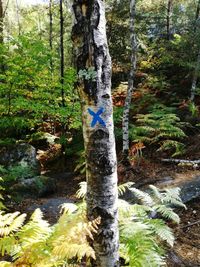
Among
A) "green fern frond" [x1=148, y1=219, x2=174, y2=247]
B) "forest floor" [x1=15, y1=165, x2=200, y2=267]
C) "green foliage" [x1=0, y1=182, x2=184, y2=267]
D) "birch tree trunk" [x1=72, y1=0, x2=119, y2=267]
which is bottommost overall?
"forest floor" [x1=15, y1=165, x2=200, y2=267]

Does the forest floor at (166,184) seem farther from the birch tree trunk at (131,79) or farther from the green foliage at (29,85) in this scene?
the green foliage at (29,85)

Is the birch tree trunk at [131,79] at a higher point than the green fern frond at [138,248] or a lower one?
higher

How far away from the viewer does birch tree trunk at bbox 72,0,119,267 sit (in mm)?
2484

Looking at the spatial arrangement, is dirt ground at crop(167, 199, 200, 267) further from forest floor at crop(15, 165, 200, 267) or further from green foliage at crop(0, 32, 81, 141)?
green foliage at crop(0, 32, 81, 141)

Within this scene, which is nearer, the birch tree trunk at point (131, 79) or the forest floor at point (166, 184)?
the forest floor at point (166, 184)

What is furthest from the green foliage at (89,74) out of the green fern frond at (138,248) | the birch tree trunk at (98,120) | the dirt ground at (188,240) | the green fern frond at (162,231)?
the dirt ground at (188,240)

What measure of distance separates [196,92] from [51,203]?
928 cm

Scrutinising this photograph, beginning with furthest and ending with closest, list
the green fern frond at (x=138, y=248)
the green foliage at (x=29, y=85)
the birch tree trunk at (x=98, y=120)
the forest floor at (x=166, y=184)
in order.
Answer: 1. the green foliage at (x=29, y=85)
2. the forest floor at (x=166, y=184)
3. the green fern frond at (x=138, y=248)
4. the birch tree trunk at (x=98, y=120)

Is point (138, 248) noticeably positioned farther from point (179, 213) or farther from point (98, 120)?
point (179, 213)

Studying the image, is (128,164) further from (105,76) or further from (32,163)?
(105,76)

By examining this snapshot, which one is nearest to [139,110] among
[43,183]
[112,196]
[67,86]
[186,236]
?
[67,86]

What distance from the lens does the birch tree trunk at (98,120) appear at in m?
2.48

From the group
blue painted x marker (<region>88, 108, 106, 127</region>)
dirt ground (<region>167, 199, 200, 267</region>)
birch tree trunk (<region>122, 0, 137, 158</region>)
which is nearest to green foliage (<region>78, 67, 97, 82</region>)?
blue painted x marker (<region>88, 108, 106, 127</region>)

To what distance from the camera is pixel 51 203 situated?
27.6 feet
